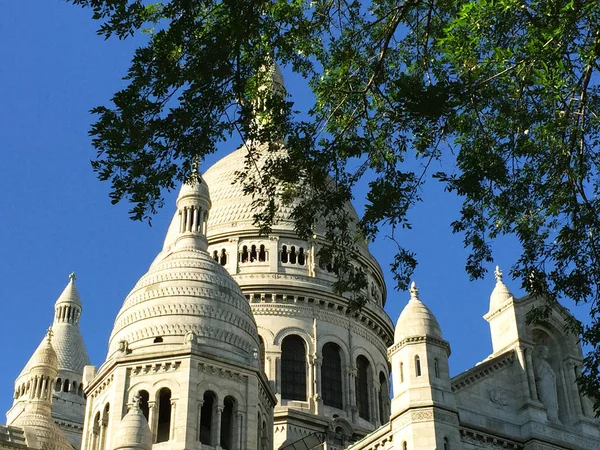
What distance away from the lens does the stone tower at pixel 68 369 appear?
5481 cm

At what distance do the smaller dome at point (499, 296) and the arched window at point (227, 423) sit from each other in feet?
31.3

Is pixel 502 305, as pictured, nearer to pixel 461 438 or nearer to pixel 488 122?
pixel 461 438

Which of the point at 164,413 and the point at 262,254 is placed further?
the point at 262,254

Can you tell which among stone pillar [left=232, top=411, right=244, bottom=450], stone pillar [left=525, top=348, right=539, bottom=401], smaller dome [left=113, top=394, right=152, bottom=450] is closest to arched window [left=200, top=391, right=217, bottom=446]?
stone pillar [left=232, top=411, right=244, bottom=450]

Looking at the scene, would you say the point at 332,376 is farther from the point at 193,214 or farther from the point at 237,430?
the point at 237,430

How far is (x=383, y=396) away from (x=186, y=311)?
47.3 ft

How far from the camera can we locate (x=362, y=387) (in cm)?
4659

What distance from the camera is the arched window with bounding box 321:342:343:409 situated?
44.9m

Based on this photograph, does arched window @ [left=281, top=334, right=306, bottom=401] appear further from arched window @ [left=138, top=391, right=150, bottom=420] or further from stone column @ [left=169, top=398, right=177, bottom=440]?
stone column @ [left=169, top=398, right=177, bottom=440]

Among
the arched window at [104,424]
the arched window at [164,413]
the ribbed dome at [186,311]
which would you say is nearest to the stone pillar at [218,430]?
the arched window at [164,413]

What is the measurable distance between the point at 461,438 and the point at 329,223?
13833mm

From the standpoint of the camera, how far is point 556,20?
1456 centimetres

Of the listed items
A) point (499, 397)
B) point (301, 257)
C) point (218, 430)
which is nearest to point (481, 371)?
point (499, 397)

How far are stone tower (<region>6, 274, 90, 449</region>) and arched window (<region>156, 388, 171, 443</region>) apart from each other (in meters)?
18.3
